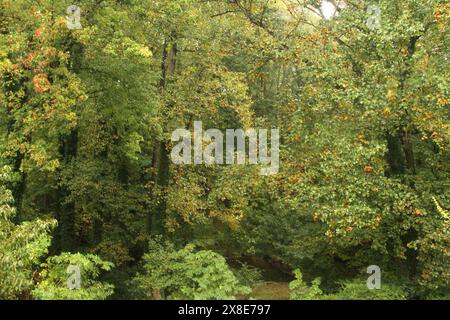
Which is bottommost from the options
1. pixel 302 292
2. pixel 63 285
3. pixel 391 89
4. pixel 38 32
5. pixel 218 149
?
pixel 302 292

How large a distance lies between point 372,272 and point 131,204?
1076 centimetres

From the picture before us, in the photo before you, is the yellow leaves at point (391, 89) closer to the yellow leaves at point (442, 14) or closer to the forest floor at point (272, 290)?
the yellow leaves at point (442, 14)

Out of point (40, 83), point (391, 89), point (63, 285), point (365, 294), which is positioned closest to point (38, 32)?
point (40, 83)

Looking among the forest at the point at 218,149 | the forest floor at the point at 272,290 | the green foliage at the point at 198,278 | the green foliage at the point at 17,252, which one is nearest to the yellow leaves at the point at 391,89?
the forest at the point at 218,149

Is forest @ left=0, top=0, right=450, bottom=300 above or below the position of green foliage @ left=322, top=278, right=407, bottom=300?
above

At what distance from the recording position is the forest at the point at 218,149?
40.1ft

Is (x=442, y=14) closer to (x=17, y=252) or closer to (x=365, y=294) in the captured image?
(x=365, y=294)

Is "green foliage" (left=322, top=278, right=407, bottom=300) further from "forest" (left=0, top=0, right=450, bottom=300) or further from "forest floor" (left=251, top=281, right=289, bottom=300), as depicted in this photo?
"forest floor" (left=251, top=281, right=289, bottom=300)

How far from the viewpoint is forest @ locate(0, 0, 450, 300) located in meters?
12.2

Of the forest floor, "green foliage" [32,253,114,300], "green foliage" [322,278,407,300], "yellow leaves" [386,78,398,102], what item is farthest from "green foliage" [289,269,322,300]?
the forest floor

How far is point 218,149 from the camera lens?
76.2 feet

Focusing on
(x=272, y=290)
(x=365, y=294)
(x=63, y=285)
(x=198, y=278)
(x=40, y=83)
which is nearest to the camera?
(x=63, y=285)
